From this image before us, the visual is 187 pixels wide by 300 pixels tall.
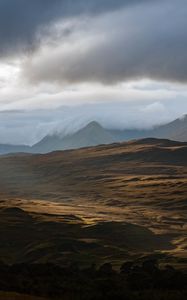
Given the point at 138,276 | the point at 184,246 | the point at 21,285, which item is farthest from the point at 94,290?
the point at 184,246

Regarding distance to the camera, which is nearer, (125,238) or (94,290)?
(94,290)

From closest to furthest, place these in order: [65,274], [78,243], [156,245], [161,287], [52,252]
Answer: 1. [161,287]
2. [65,274]
3. [52,252]
4. [78,243]
5. [156,245]

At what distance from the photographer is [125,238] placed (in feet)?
651

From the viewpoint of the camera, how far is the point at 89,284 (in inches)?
2419

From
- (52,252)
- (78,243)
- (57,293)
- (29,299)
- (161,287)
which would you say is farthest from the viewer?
(78,243)

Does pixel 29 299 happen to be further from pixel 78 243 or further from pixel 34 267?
pixel 78 243

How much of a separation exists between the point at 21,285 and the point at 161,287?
1778 cm

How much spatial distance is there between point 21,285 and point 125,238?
144m

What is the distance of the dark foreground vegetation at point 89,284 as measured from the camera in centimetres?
5450

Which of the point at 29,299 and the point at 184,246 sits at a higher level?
the point at 29,299

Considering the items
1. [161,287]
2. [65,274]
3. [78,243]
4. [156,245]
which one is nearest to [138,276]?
[161,287]

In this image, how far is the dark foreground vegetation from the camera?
5450cm

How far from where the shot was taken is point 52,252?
153 meters

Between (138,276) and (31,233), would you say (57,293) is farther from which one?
(31,233)
